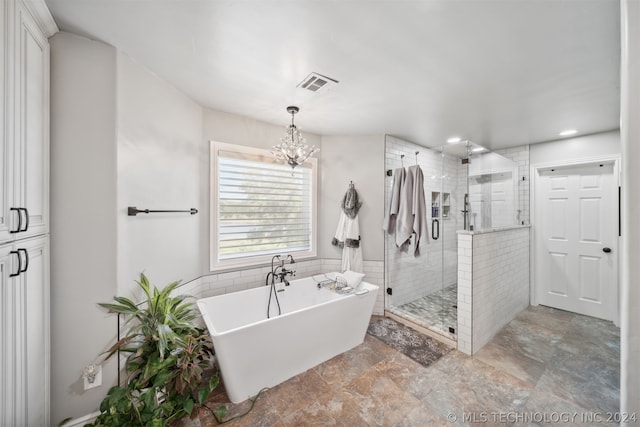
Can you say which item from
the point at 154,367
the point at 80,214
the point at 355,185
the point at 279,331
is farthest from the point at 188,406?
the point at 355,185

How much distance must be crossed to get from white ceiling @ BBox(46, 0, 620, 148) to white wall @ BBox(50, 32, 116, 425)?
0.25 metres

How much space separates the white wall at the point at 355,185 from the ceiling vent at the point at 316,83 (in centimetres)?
129

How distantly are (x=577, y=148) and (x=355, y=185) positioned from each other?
3048mm

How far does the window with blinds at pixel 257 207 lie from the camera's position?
2.59 metres

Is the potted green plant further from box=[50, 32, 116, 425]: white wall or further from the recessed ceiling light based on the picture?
the recessed ceiling light

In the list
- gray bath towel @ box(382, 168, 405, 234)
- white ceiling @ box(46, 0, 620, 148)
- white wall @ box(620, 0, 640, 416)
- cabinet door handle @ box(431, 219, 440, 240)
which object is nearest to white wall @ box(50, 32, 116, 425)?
white ceiling @ box(46, 0, 620, 148)

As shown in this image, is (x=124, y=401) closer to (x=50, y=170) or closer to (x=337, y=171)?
(x=50, y=170)

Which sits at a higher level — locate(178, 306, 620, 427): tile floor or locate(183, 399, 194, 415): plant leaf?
locate(183, 399, 194, 415): plant leaf

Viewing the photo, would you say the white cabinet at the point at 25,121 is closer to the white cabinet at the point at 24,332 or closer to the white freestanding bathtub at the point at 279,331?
the white cabinet at the point at 24,332

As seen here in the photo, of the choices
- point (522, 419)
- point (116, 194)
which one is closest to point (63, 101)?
point (116, 194)

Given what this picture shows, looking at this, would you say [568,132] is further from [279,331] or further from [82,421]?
[82,421]

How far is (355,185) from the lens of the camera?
129 inches

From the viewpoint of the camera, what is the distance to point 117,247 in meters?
1.56

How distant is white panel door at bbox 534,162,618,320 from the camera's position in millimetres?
3047
